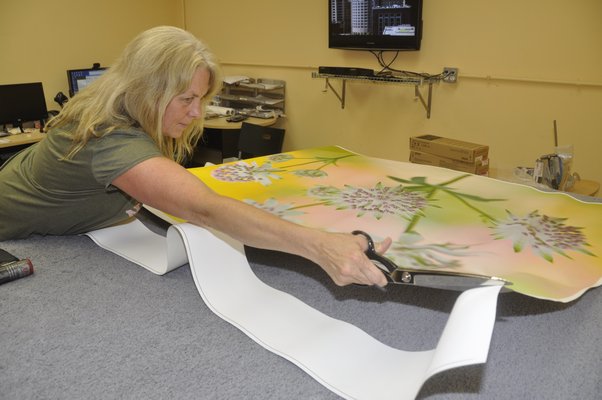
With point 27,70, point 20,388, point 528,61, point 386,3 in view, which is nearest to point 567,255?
point 20,388

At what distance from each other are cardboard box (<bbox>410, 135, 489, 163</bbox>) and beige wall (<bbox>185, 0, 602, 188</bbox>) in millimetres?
533

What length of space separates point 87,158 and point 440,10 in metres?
2.67

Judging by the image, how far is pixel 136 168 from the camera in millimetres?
1114

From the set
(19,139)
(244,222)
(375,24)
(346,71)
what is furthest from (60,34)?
(244,222)

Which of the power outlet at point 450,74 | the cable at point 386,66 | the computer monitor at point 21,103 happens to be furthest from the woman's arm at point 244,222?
the computer monitor at point 21,103

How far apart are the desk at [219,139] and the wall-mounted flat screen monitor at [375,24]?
0.95 meters

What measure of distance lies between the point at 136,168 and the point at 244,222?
297mm

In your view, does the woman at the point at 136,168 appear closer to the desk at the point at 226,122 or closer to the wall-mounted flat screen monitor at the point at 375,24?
the wall-mounted flat screen monitor at the point at 375,24

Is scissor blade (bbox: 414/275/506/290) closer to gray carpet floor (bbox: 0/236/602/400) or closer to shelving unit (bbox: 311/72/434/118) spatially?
gray carpet floor (bbox: 0/236/602/400)

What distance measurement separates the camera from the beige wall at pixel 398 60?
9.14ft

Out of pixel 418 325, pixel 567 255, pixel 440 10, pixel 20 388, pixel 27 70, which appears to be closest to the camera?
pixel 20 388

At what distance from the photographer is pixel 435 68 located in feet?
10.7

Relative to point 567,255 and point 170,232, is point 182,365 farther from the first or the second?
point 567,255

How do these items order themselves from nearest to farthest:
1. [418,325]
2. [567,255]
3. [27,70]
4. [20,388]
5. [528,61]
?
[20,388]
[418,325]
[567,255]
[528,61]
[27,70]
